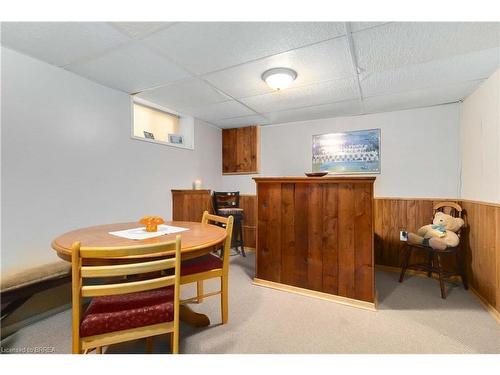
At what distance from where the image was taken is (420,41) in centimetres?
163

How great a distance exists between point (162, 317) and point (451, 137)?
371cm

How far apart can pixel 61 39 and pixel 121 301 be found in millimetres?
1904

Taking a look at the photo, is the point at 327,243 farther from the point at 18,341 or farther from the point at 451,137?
the point at 18,341

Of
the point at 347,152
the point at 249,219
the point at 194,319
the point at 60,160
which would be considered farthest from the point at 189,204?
the point at 347,152

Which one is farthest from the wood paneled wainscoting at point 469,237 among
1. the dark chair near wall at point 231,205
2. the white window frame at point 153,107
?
the white window frame at point 153,107

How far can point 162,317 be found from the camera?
1.21 m

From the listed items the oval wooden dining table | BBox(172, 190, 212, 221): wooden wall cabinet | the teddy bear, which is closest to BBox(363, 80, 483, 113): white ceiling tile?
the teddy bear

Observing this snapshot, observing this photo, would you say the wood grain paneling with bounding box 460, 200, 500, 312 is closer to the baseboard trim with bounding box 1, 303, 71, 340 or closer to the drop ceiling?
the drop ceiling

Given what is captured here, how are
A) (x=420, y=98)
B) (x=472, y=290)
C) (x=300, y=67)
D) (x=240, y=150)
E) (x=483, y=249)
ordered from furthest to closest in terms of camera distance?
1. (x=240, y=150)
2. (x=420, y=98)
3. (x=472, y=290)
4. (x=483, y=249)
5. (x=300, y=67)

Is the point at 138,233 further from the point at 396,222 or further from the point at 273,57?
the point at 396,222

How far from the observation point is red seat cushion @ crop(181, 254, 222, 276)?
5.57ft

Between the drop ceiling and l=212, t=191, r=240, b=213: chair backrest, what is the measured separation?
1545 millimetres

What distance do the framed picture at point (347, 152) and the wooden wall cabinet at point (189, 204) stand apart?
6.22 ft
